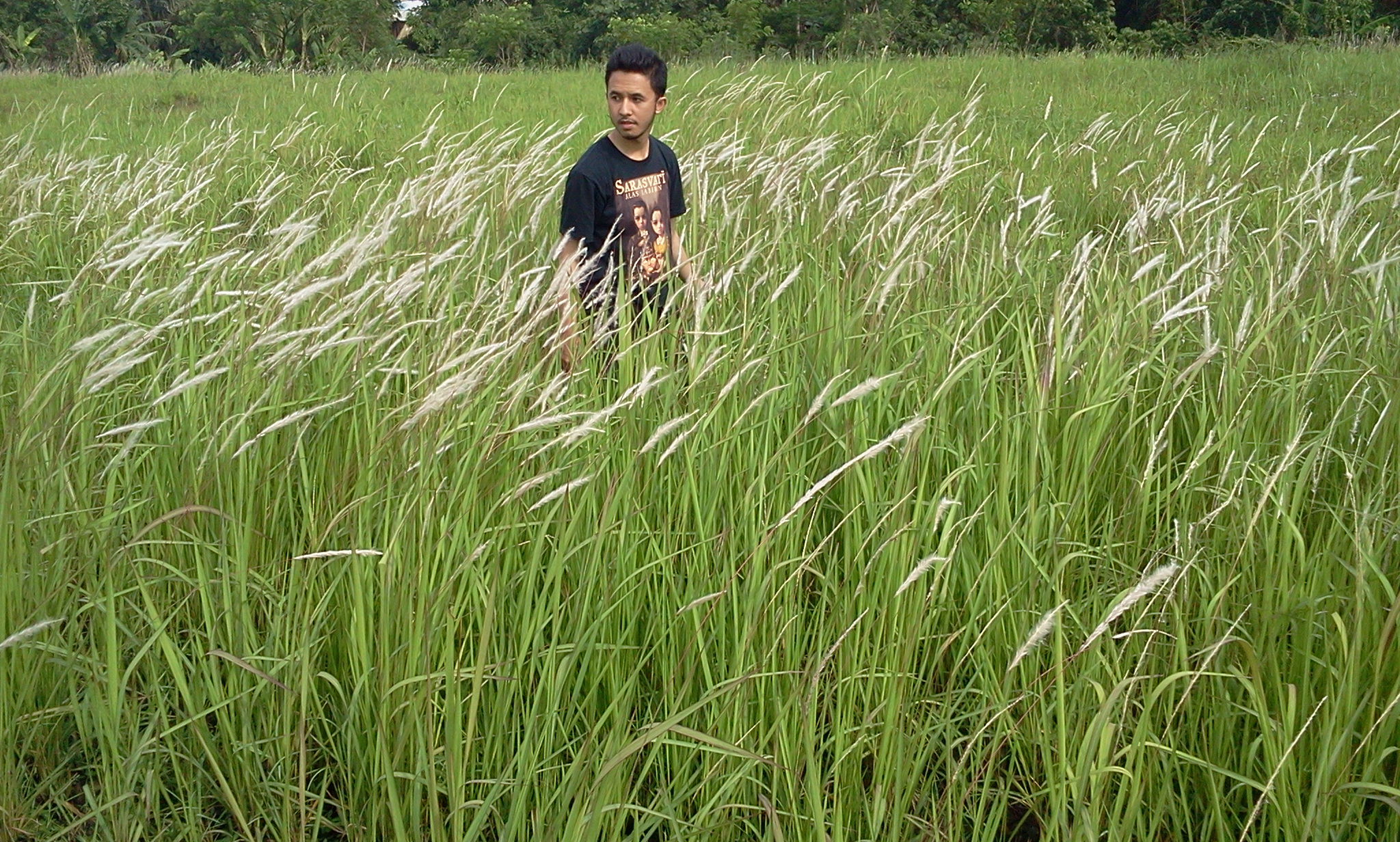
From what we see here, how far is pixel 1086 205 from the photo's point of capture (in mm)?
4699

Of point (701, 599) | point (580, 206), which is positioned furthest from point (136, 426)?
point (580, 206)

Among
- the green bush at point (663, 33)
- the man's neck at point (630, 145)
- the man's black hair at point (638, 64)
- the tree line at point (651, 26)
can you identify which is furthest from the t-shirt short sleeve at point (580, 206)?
the green bush at point (663, 33)

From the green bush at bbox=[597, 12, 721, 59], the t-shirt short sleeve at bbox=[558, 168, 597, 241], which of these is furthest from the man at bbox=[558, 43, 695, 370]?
the green bush at bbox=[597, 12, 721, 59]

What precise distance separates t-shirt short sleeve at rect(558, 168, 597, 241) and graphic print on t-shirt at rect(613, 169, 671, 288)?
0.07 m

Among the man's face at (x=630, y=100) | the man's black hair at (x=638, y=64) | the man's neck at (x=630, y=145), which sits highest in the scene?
the man's black hair at (x=638, y=64)

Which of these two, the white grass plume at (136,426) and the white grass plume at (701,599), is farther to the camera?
the white grass plume at (136,426)

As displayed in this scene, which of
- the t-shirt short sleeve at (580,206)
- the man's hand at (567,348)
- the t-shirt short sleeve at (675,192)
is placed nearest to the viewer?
the man's hand at (567,348)

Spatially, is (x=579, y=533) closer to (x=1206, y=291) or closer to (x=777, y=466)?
(x=777, y=466)

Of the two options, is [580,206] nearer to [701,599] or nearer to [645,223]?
[645,223]

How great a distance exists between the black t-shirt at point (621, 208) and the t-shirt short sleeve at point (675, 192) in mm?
58

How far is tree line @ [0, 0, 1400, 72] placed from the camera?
21.0m

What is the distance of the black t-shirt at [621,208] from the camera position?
9.19 ft

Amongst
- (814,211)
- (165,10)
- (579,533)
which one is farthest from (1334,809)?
(165,10)

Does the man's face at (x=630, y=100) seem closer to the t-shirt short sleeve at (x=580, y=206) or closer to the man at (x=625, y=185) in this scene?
the man at (x=625, y=185)
